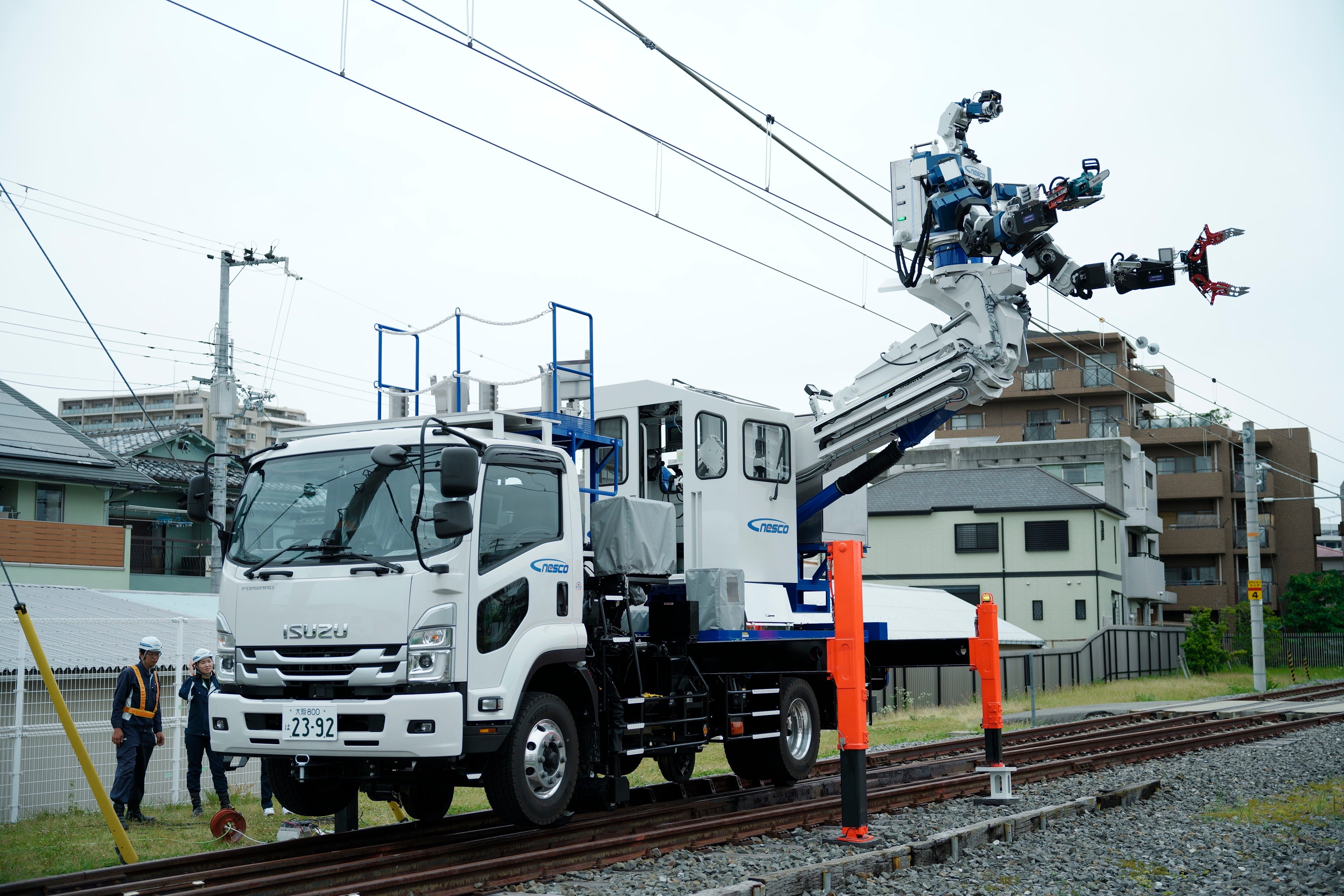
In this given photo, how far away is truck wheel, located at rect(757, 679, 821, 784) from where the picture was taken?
1229 cm

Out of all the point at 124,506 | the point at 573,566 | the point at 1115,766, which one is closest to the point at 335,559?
the point at 573,566

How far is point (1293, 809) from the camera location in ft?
38.7

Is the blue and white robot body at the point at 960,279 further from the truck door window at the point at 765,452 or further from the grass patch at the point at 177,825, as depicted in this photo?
A: the grass patch at the point at 177,825

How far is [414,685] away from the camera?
26.9 feet

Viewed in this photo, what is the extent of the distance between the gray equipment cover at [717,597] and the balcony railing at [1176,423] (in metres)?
57.9

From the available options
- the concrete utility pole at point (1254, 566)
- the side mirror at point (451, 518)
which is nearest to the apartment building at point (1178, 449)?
the concrete utility pole at point (1254, 566)

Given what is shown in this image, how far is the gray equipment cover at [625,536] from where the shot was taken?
33.9 ft

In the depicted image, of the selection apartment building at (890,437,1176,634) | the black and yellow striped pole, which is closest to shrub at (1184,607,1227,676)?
apartment building at (890,437,1176,634)

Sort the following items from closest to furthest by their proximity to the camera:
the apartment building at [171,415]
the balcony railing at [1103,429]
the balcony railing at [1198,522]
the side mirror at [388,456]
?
1. the side mirror at [388,456]
2. the balcony railing at [1103,429]
3. the balcony railing at [1198,522]
4. the apartment building at [171,415]

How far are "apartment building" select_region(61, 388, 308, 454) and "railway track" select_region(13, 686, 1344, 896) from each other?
69.1 m

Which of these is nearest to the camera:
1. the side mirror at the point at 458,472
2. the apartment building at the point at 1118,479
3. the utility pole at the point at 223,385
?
the side mirror at the point at 458,472

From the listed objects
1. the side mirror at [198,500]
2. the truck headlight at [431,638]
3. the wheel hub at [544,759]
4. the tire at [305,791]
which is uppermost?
the side mirror at [198,500]

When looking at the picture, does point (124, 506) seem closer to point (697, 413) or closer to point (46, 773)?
point (46, 773)

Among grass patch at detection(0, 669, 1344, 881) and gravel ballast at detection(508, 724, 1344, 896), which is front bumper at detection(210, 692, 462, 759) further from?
grass patch at detection(0, 669, 1344, 881)
